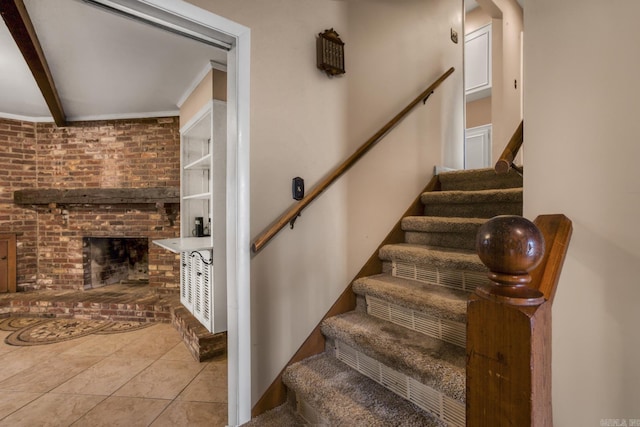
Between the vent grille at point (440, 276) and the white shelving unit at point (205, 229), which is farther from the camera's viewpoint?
the white shelving unit at point (205, 229)

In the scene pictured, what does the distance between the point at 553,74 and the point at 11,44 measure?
131 inches

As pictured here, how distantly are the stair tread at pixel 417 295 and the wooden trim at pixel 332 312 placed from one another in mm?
72

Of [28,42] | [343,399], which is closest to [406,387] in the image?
[343,399]

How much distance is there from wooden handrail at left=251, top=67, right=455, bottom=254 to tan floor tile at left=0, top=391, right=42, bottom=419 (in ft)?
6.11

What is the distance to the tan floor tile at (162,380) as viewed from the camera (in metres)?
1.86

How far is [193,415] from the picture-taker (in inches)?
65.0

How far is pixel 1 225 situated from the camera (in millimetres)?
3525

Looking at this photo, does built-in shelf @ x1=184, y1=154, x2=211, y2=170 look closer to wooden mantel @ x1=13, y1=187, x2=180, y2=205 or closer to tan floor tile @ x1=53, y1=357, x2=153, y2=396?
wooden mantel @ x1=13, y1=187, x2=180, y2=205

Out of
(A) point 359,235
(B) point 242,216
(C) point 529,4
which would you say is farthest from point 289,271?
(C) point 529,4

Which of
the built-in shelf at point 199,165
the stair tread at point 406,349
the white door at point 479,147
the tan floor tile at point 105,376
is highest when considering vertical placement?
the white door at point 479,147

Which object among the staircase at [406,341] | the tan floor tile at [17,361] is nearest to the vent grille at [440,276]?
the staircase at [406,341]

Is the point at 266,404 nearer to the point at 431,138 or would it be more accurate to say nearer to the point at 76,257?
the point at 431,138

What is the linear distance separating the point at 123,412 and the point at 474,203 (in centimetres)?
260

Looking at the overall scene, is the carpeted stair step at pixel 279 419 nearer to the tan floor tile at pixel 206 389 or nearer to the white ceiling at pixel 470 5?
the tan floor tile at pixel 206 389
